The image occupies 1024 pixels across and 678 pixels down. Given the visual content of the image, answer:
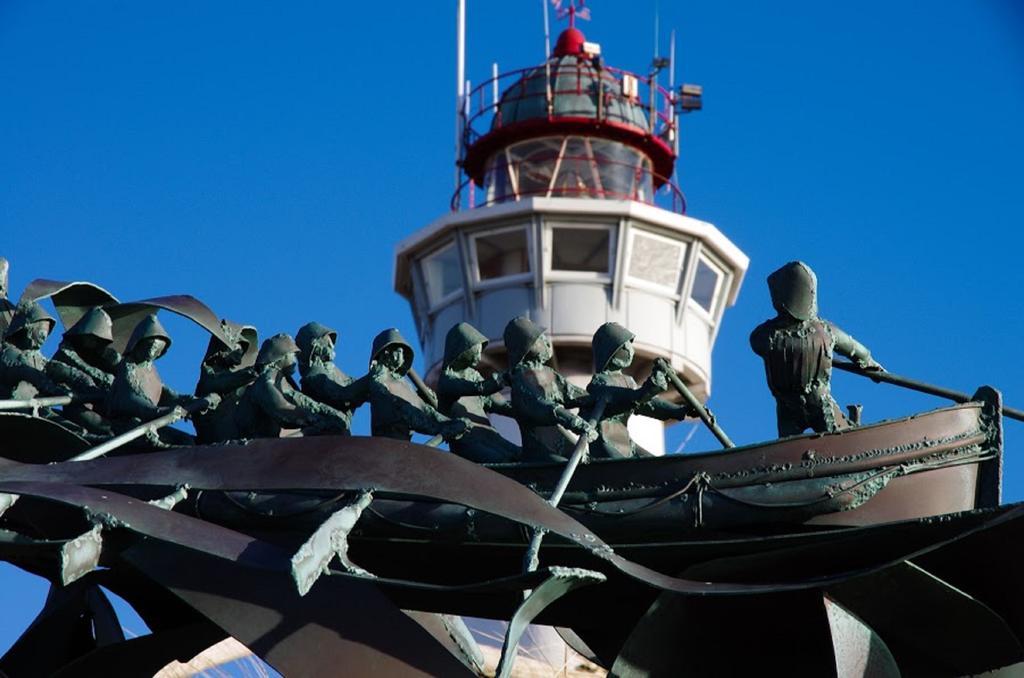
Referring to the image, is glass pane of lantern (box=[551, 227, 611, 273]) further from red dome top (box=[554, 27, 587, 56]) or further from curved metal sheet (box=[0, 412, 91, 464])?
curved metal sheet (box=[0, 412, 91, 464])

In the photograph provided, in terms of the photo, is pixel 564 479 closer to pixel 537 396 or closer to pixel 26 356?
pixel 537 396

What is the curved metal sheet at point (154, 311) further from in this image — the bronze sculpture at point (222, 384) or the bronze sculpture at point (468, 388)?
the bronze sculpture at point (468, 388)

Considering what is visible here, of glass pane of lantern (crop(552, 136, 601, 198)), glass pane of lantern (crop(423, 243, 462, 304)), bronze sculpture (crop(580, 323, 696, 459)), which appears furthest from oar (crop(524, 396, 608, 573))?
glass pane of lantern (crop(552, 136, 601, 198))

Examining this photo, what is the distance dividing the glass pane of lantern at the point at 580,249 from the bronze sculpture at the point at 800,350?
21.6 m

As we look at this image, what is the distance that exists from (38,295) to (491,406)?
5.54 meters

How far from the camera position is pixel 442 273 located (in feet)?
143

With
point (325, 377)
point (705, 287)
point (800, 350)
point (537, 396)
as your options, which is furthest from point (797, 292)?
point (705, 287)

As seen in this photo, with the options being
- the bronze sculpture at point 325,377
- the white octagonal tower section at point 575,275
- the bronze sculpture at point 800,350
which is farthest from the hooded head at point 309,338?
the white octagonal tower section at point 575,275

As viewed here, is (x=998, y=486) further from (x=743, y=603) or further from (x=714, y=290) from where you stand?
(x=714, y=290)

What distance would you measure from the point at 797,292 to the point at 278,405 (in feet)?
16.7

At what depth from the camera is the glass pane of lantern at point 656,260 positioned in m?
42.7

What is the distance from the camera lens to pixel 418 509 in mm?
19891

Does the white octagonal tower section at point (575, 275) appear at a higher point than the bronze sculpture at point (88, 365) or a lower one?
higher

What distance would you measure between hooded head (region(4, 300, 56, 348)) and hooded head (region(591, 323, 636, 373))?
615cm
